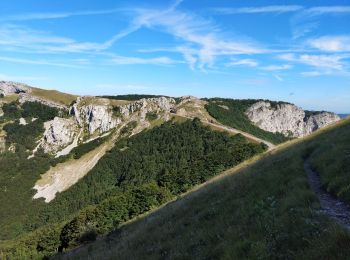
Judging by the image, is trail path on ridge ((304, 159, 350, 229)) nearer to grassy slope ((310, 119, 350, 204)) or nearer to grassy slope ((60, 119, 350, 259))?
grassy slope ((310, 119, 350, 204))

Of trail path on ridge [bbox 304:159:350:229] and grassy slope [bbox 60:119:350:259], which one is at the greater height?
trail path on ridge [bbox 304:159:350:229]

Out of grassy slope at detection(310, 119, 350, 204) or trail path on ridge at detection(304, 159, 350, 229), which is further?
grassy slope at detection(310, 119, 350, 204)

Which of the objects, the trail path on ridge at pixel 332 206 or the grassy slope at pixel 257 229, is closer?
the grassy slope at pixel 257 229

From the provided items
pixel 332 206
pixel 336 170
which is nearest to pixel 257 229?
pixel 332 206

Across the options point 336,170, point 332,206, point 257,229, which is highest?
point 336,170

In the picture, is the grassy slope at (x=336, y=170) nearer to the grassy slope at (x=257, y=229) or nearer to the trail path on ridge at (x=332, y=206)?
the trail path on ridge at (x=332, y=206)

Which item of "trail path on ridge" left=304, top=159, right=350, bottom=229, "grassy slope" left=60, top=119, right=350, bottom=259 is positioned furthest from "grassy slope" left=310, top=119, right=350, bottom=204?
"grassy slope" left=60, top=119, right=350, bottom=259

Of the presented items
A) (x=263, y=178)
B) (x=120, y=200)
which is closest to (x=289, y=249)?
(x=263, y=178)

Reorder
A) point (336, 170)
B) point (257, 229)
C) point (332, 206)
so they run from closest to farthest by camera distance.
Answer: point (257, 229), point (332, 206), point (336, 170)

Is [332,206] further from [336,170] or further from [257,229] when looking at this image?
[336,170]

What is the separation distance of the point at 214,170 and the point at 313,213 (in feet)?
381

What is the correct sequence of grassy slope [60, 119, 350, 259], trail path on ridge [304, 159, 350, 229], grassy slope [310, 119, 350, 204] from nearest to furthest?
grassy slope [60, 119, 350, 259] < trail path on ridge [304, 159, 350, 229] < grassy slope [310, 119, 350, 204]

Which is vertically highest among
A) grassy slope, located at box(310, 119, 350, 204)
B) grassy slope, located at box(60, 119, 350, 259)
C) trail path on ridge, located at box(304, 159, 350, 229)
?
grassy slope, located at box(310, 119, 350, 204)

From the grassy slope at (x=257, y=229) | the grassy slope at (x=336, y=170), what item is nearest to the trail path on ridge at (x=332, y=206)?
the grassy slope at (x=336, y=170)
